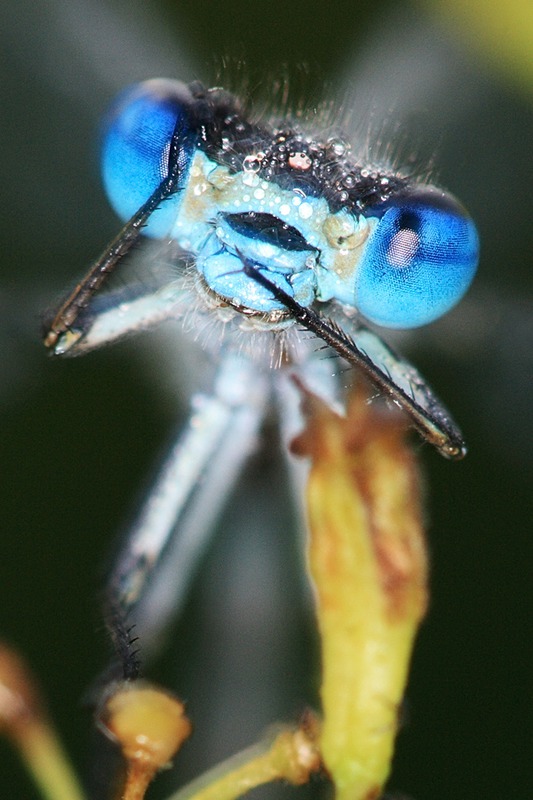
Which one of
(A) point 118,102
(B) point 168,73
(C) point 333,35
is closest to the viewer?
(A) point 118,102

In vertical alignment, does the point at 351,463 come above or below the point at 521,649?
above

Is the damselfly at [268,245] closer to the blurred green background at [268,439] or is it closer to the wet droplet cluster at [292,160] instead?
the wet droplet cluster at [292,160]

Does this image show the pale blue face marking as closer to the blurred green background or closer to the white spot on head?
the white spot on head

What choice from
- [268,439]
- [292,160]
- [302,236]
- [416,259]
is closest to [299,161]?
[292,160]

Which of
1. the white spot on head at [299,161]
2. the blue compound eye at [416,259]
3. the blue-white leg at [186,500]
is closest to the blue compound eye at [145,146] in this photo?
the white spot on head at [299,161]

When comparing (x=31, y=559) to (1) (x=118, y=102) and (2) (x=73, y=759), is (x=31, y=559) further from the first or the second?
(1) (x=118, y=102)

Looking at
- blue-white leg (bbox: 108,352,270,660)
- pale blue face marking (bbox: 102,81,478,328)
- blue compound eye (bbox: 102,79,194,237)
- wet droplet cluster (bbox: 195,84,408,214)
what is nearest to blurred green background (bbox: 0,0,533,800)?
blue-white leg (bbox: 108,352,270,660)

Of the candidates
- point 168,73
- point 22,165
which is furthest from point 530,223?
point 22,165
